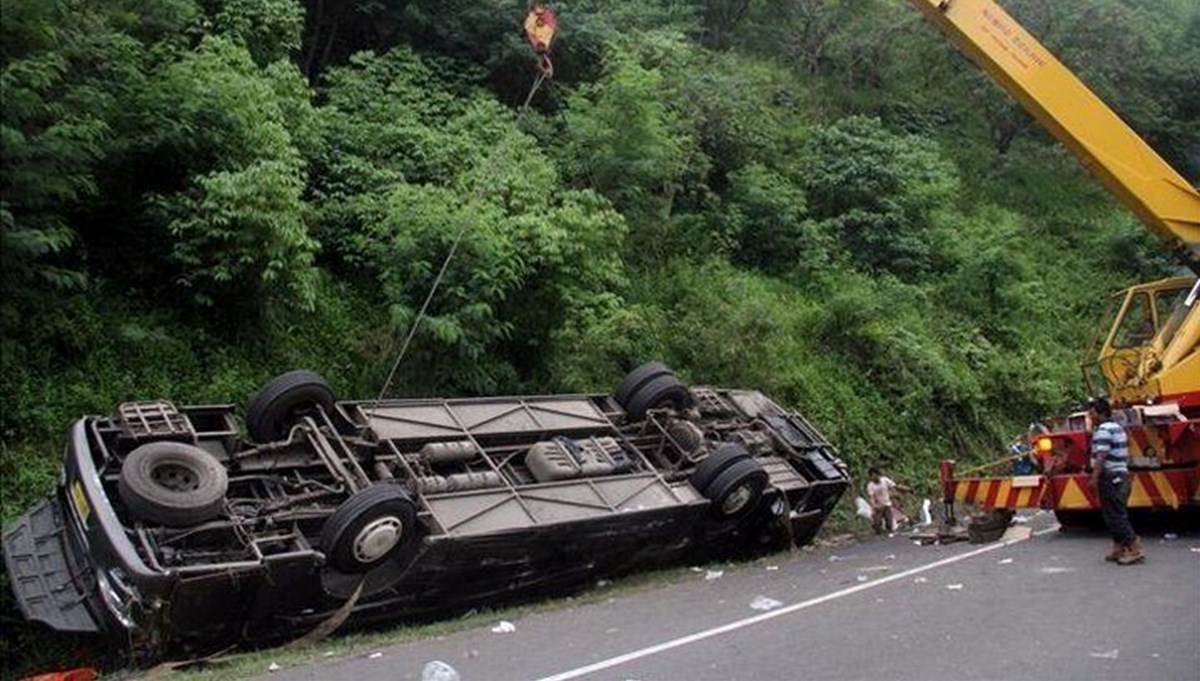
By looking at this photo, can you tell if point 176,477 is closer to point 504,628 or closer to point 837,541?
point 504,628

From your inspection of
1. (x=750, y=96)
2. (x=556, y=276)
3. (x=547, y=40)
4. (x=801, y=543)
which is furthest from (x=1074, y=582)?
(x=750, y=96)

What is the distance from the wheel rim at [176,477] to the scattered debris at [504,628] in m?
2.36

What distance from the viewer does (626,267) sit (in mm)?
14859

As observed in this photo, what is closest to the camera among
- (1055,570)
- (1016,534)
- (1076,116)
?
(1055,570)

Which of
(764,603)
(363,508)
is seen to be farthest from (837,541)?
(363,508)

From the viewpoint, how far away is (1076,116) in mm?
11562

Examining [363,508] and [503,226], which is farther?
[503,226]

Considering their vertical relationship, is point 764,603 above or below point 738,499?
below

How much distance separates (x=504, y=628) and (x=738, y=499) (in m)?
3.07

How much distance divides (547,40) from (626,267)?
4722 mm

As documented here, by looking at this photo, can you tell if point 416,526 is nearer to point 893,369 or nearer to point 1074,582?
point 1074,582

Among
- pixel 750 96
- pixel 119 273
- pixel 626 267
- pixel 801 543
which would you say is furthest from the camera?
pixel 750 96

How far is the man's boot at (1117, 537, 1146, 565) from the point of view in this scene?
8.85m

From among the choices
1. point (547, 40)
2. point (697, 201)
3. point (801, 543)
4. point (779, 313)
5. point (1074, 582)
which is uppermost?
point (547, 40)
